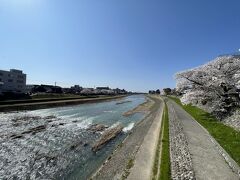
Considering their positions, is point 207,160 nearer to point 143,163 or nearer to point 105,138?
point 143,163

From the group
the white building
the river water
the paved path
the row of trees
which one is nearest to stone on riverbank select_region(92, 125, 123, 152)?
the river water

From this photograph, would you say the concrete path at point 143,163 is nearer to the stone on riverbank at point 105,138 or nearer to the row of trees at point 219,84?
the stone on riverbank at point 105,138

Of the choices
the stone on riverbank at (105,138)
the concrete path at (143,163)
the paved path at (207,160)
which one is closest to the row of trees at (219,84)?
the paved path at (207,160)

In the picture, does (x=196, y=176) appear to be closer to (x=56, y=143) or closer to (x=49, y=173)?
(x=49, y=173)

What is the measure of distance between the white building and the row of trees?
3255 inches

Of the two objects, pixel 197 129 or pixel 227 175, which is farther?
pixel 197 129

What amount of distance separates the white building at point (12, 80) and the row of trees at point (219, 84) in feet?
271

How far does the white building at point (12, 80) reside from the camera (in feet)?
323

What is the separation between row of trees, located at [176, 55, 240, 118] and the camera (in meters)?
30.9

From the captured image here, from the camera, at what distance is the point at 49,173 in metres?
16.9

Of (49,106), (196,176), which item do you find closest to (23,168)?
(196,176)

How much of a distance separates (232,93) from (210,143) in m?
14.8

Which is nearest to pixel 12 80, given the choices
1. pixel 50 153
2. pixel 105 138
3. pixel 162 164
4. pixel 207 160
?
pixel 105 138

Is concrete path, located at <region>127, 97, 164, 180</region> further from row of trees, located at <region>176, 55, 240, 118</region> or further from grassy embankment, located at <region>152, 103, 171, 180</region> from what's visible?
row of trees, located at <region>176, 55, 240, 118</region>
